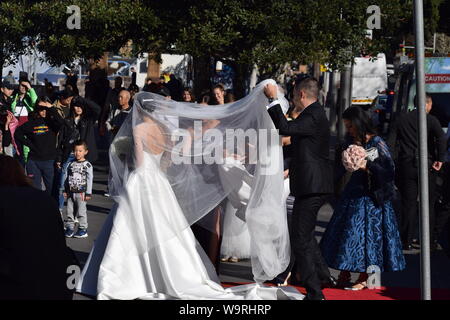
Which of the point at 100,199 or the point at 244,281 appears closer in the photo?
the point at 244,281

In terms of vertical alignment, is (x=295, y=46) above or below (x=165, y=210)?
above

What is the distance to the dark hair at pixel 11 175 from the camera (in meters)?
5.23

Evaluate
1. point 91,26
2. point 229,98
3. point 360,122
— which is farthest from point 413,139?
A: point 91,26

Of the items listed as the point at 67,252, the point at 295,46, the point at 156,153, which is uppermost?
the point at 295,46

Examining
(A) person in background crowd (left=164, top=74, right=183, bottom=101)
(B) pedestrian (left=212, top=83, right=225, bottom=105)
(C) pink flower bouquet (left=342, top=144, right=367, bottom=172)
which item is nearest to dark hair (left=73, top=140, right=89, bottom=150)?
(B) pedestrian (left=212, top=83, right=225, bottom=105)

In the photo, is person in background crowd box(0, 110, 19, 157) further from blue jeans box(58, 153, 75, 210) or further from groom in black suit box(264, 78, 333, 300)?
groom in black suit box(264, 78, 333, 300)

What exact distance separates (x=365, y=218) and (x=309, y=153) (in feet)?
3.12

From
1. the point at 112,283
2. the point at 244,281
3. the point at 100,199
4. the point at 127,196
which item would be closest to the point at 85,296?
the point at 112,283

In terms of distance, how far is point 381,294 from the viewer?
8469 millimetres

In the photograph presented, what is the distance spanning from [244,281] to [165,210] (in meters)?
1.43

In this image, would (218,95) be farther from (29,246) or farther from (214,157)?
(29,246)

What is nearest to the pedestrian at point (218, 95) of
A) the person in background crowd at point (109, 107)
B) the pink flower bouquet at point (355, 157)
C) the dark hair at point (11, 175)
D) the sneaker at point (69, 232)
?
the sneaker at point (69, 232)
